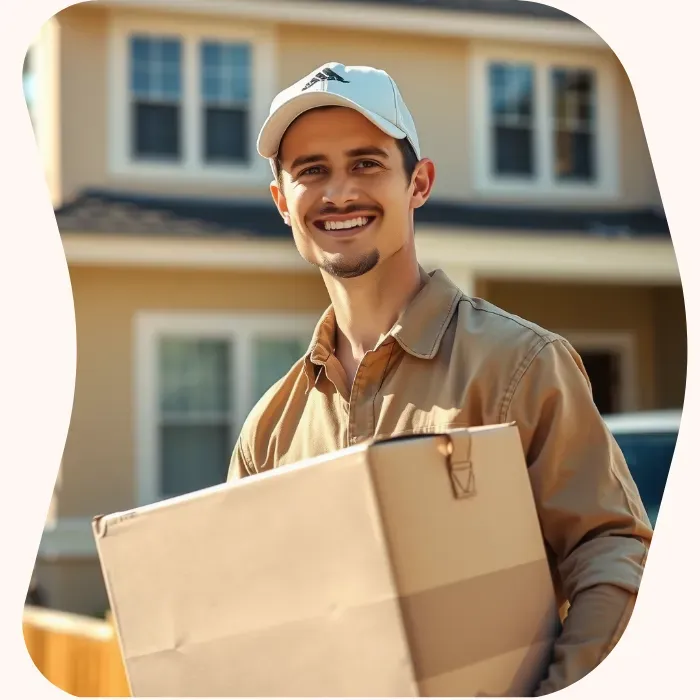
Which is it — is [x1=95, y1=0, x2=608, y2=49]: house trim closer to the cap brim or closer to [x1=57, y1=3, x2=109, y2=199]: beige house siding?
[x1=57, y1=3, x2=109, y2=199]: beige house siding

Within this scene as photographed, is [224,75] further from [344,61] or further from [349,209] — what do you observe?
[349,209]

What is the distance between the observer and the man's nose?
1.52 meters

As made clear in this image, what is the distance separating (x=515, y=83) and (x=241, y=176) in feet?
7.39

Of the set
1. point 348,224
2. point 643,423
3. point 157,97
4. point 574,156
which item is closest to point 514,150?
point 574,156

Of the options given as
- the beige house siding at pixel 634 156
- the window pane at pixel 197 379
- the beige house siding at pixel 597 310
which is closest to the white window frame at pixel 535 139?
the beige house siding at pixel 597 310

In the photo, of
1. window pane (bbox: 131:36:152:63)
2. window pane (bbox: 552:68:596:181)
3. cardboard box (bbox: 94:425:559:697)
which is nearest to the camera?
cardboard box (bbox: 94:425:559:697)

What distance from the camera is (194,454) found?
23.8ft

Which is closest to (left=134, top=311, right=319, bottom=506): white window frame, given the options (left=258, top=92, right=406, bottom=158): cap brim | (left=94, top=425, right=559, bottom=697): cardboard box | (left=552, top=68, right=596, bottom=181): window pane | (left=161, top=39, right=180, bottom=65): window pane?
(left=258, top=92, right=406, bottom=158): cap brim

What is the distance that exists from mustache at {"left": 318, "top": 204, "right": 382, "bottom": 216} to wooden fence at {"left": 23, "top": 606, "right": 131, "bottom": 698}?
1.18 metres

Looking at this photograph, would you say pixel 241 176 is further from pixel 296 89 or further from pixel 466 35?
pixel 296 89

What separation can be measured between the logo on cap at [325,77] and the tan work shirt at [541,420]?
31 cm

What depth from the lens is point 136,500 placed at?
3146 mm

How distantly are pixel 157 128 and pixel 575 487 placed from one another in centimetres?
599

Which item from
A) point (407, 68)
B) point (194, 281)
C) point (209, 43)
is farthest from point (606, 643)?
point (209, 43)
